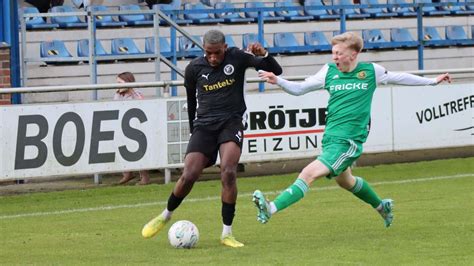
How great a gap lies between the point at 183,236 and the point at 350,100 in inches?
73.9

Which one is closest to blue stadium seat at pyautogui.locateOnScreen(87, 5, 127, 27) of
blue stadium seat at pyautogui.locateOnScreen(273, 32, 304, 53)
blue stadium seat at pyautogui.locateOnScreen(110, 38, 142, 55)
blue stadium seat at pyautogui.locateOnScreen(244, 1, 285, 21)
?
blue stadium seat at pyautogui.locateOnScreen(110, 38, 142, 55)

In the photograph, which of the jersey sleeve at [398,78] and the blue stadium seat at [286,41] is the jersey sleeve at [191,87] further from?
the blue stadium seat at [286,41]

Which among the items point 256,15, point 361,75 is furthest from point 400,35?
point 361,75

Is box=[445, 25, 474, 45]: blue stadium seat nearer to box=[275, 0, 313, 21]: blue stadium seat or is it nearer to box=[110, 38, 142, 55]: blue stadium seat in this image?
box=[275, 0, 313, 21]: blue stadium seat

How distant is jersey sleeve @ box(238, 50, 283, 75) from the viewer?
11117 millimetres

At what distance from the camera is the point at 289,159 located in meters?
18.2

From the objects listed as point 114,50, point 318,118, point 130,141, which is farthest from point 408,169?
point 114,50

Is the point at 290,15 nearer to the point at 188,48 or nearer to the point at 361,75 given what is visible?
the point at 188,48

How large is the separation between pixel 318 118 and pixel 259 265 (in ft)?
28.4

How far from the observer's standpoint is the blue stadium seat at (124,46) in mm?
22969

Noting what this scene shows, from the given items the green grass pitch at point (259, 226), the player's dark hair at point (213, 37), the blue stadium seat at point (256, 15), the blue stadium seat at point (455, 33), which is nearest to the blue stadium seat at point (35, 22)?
the blue stadium seat at point (256, 15)

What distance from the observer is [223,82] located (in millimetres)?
11125

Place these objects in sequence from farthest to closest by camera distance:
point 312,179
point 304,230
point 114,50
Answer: point 114,50 → point 304,230 → point 312,179

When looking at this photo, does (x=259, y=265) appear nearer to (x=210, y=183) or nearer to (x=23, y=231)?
(x=23, y=231)
